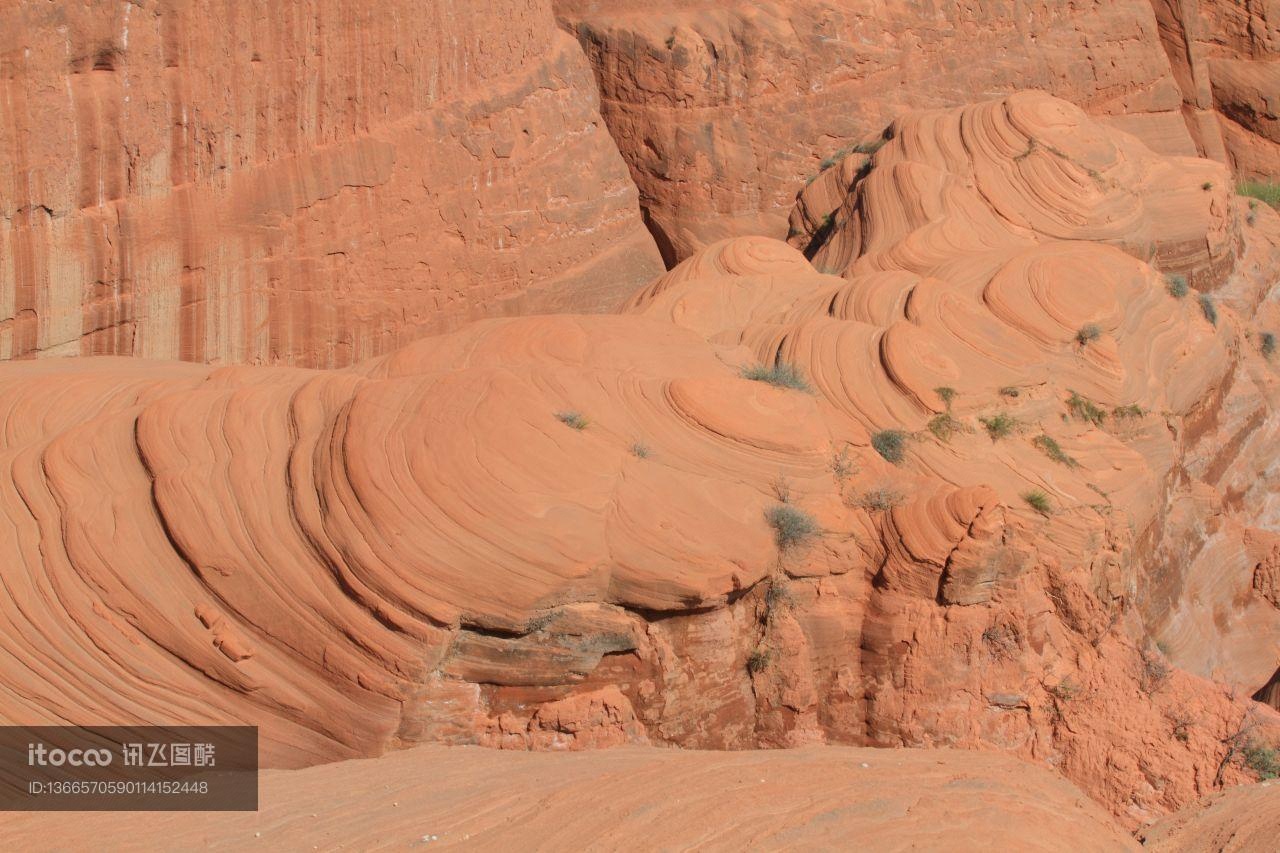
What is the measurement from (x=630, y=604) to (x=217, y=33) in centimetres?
775

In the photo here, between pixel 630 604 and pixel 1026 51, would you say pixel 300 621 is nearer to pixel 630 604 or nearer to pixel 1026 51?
pixel 630 604

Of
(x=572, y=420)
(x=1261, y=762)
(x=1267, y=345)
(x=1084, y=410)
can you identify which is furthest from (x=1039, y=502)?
(x=1267, y=345)

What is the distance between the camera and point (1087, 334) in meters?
10.5

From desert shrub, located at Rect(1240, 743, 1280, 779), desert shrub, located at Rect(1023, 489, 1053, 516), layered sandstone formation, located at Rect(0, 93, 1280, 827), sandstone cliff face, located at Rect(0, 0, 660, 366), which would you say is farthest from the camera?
sandstone cliff face, located at Rect(0, 0, 660, 366)

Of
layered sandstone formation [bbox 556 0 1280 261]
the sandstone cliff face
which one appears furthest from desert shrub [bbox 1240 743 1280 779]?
layered sandstone formation [bbox 556 0 1280 261]

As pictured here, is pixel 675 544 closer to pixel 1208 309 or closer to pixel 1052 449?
pixel 1052 449

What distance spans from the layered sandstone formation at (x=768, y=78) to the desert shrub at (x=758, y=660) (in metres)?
10.2

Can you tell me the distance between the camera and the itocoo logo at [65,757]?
7355 millimetres

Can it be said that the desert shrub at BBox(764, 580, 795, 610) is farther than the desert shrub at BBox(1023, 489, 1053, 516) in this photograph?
No

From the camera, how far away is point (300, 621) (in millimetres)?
7652

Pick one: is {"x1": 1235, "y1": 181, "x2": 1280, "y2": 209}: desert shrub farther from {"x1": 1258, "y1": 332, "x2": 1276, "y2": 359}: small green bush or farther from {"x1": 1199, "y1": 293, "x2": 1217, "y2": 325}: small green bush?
{"x1": 1199, "y1": 293, "x2": 1217, "y2": 325}: small green bush

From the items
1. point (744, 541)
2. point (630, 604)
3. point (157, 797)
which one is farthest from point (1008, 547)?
point (157, 797)

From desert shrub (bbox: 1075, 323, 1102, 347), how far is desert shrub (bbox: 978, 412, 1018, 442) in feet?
4.05

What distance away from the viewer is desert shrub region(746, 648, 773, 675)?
8422 millimetres
